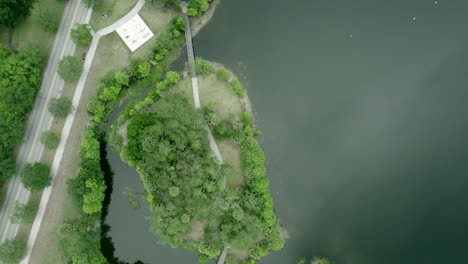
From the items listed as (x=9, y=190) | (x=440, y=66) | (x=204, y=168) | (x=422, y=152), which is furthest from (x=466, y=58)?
(x=9, y=190)

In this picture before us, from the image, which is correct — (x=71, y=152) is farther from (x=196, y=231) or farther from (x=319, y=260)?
(x=319, y=260)

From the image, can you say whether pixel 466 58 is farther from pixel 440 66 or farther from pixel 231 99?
pixel 231 99

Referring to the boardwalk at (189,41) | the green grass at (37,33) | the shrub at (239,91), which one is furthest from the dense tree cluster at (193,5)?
the green grass at (37,33)

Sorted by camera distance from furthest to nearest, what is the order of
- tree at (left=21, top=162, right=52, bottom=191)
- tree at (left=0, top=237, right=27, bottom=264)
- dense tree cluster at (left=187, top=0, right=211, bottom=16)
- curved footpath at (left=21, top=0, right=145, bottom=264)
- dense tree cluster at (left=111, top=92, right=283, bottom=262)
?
curved footpath at (left=21, top=0, right=145, bottom=264) → dense tree cluster at (left=187, top=0, right=211, bottom=16) → tree at (left=0, top=237, right=27, bottom=264) → tree at (left=21, top=162, right=52, bottom=191) → dense tree cluster at (left=111, top=92, right=283, bottom=262)

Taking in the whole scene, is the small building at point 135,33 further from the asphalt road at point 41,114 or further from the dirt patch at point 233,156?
the dirt patch at point 233,156

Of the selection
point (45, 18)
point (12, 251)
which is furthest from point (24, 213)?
point (45, 18)

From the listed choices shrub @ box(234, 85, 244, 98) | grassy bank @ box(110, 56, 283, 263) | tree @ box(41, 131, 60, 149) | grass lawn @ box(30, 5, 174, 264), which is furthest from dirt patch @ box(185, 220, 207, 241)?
tree @ box(41, 131, 60, 149)

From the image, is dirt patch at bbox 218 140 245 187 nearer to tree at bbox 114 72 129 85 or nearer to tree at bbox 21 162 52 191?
tree at bbox 114 72 129 85
